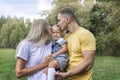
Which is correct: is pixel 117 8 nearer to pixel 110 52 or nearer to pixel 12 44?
pixel 110 52

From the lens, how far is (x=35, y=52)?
158 inches

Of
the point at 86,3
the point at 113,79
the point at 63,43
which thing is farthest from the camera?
the point at 86,3

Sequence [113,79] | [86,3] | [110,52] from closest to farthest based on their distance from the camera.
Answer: [113,79] < [110,52] < [86,3]

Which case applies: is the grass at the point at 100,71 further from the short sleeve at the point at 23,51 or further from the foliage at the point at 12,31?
the short sleeve at the point at 23,51

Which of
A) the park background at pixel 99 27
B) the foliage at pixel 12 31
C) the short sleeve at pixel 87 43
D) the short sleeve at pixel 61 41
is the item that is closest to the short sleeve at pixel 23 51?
the short sleeve at pixel 61 41

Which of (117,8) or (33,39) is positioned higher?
(117,8)

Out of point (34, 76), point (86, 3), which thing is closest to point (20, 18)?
point (86, 3)

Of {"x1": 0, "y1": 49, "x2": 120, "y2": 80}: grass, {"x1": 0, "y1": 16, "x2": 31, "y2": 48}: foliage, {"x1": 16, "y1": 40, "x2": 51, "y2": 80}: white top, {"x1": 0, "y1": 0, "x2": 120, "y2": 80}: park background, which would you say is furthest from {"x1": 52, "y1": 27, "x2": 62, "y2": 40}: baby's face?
{"x1": 0, "y1": 0, "x2": 120, "y2": 80}: park background

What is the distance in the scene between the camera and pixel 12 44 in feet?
104

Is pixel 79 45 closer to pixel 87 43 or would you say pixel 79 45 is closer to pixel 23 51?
pixel 87 43

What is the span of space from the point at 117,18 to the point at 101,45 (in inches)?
114

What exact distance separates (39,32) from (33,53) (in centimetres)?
23

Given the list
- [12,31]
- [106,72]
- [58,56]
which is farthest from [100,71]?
[12,31]

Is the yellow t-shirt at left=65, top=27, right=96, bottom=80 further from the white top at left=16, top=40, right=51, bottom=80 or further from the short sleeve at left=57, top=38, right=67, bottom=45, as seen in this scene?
the white top at left=16, top=40, right=51, bottom=80
